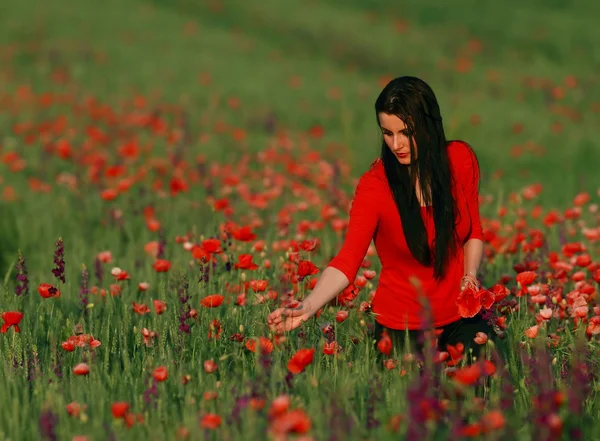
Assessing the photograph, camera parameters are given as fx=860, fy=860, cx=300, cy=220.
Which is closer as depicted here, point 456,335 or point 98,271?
point 456,335

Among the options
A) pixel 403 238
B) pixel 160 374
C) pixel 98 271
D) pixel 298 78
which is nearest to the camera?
pixel 160 374

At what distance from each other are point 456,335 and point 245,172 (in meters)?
4.44

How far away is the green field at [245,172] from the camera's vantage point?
8.68 ft

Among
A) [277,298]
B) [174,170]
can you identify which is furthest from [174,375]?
[174,170]

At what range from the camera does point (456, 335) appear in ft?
10.8

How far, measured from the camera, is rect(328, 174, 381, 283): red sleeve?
3.12m

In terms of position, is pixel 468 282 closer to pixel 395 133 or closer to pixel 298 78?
pixel 395 133

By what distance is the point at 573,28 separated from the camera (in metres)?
16.8

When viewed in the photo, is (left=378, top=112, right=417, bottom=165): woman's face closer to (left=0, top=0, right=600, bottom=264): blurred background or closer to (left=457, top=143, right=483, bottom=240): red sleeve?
(left=457, top=143, right=483, bottom=240): red sleeve

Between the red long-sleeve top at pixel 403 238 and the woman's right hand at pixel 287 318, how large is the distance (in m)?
0.38

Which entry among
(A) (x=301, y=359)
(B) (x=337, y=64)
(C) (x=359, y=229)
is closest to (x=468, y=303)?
(C) (x=359, y=229)

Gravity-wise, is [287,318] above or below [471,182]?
below

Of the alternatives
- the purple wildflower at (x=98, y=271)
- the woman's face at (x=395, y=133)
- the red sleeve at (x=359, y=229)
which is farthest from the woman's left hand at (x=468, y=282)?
the purple wildflower at (x=98, y=271)

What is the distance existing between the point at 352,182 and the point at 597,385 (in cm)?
486
